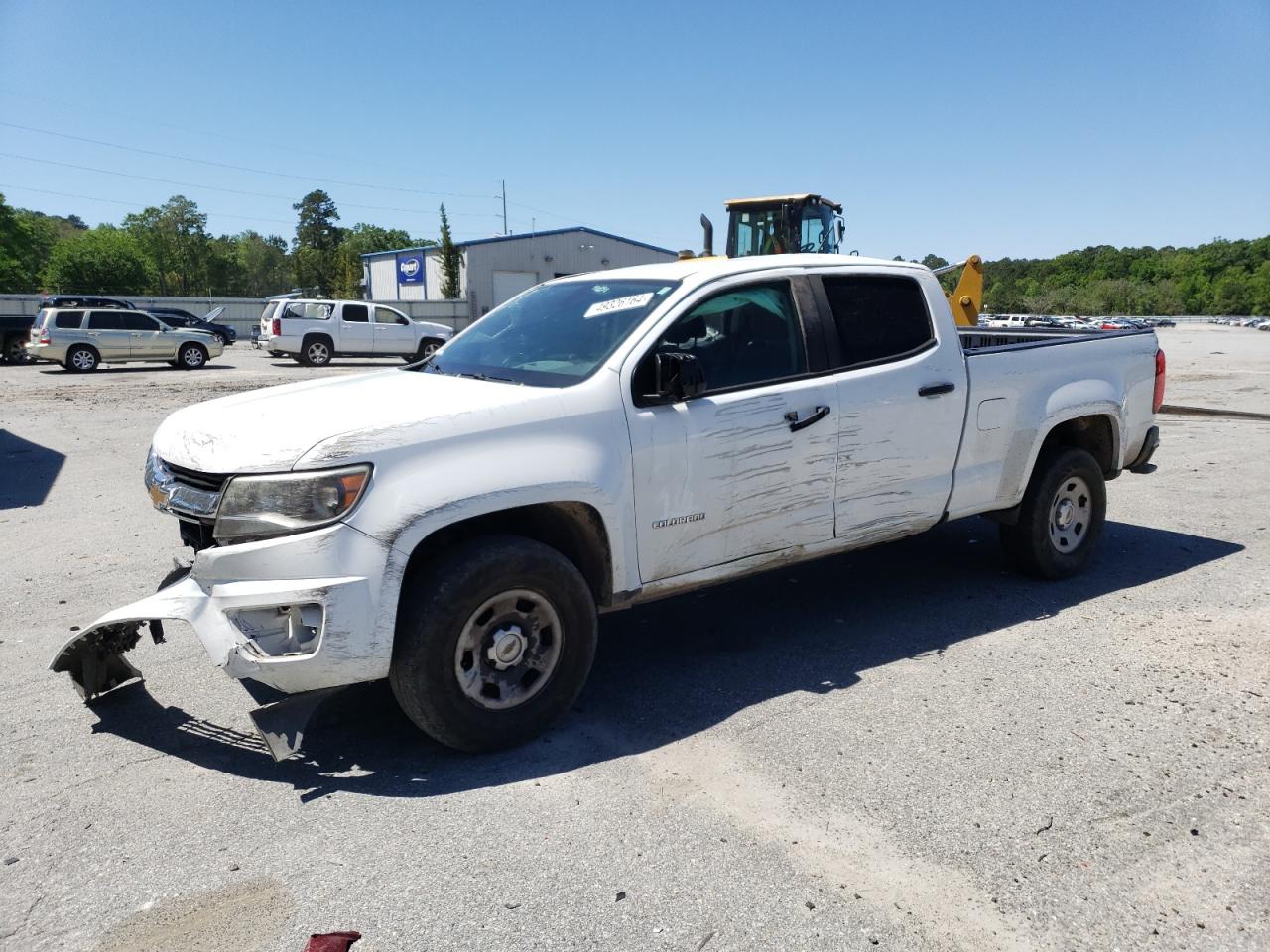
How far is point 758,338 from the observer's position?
454 cm

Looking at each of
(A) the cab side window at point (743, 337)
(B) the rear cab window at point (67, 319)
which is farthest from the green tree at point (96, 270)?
(A) the cab side window at point (743, 337)

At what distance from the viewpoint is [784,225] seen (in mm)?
17062

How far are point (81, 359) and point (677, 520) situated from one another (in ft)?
78.7

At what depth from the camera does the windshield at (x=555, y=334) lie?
4219 mm

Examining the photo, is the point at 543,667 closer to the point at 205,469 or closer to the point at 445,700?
the point at 445,700

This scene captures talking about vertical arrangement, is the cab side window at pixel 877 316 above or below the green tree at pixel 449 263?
below

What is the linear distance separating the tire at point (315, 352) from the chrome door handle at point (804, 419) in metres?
23.5

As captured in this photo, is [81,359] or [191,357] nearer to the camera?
[81,359]

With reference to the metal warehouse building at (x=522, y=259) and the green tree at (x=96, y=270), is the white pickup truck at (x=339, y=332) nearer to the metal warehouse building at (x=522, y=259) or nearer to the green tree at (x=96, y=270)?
the metal warehouse building at (x=522, y=259)

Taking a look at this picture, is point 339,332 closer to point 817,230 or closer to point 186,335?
point 186,335

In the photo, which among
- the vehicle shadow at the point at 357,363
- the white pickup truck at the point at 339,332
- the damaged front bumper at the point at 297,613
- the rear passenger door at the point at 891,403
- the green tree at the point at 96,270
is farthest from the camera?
the green tree at the point at 96,270

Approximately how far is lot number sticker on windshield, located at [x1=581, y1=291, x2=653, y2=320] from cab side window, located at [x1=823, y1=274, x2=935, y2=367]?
1.05m

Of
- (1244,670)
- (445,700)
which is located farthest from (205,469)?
(1244,670)

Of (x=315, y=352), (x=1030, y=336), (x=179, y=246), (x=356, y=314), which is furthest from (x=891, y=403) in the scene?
(x=179, y=246)
